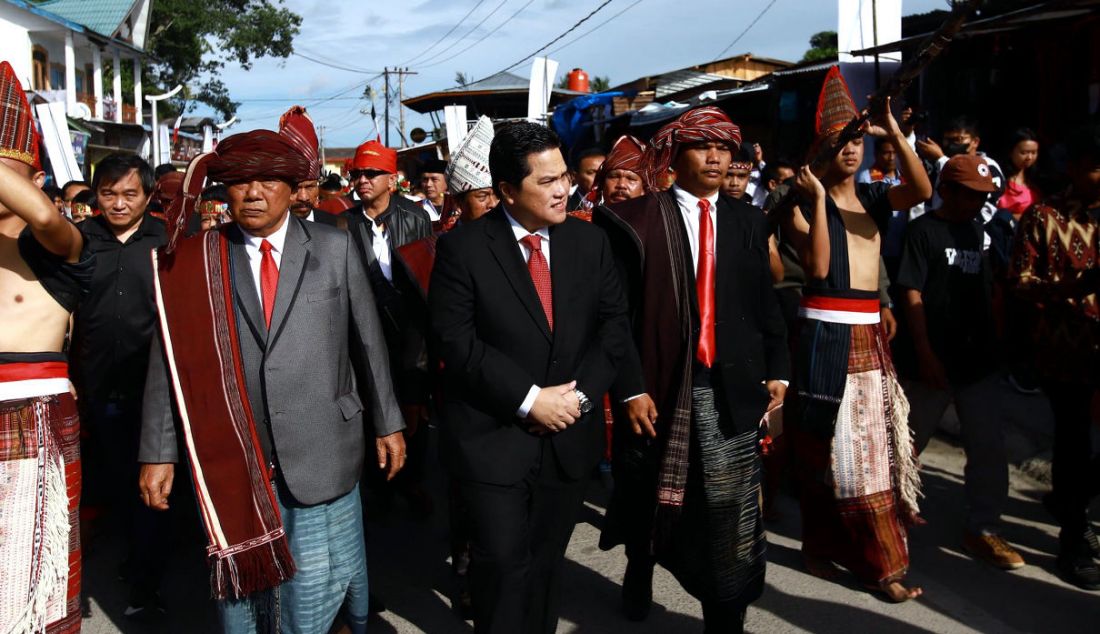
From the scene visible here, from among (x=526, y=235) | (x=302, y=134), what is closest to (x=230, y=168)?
(x=302, y=134)

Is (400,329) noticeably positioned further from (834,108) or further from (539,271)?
(834,108)

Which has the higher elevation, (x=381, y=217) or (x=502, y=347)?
(x=381, y=217)

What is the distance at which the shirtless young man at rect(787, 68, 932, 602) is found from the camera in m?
4.07

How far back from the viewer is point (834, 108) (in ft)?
13.5

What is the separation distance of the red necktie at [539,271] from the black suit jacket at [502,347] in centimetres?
3

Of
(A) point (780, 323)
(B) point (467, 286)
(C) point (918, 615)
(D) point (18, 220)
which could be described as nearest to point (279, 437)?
(B) point (467, 286)

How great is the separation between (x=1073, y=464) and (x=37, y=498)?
4562 millimetres

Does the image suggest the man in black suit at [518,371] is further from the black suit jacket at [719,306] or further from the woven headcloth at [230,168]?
the woven headcloth at [230,168]

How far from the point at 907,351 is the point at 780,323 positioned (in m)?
1.48

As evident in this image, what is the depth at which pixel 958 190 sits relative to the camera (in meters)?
4.45

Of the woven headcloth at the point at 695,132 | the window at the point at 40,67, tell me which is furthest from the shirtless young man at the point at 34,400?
the window at the point at 40,67

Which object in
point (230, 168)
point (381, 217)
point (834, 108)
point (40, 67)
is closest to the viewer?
point (230, 168)

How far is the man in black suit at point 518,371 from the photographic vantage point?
292 centimetres

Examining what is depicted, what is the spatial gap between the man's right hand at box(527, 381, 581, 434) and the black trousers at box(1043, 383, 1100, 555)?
9.40ft
